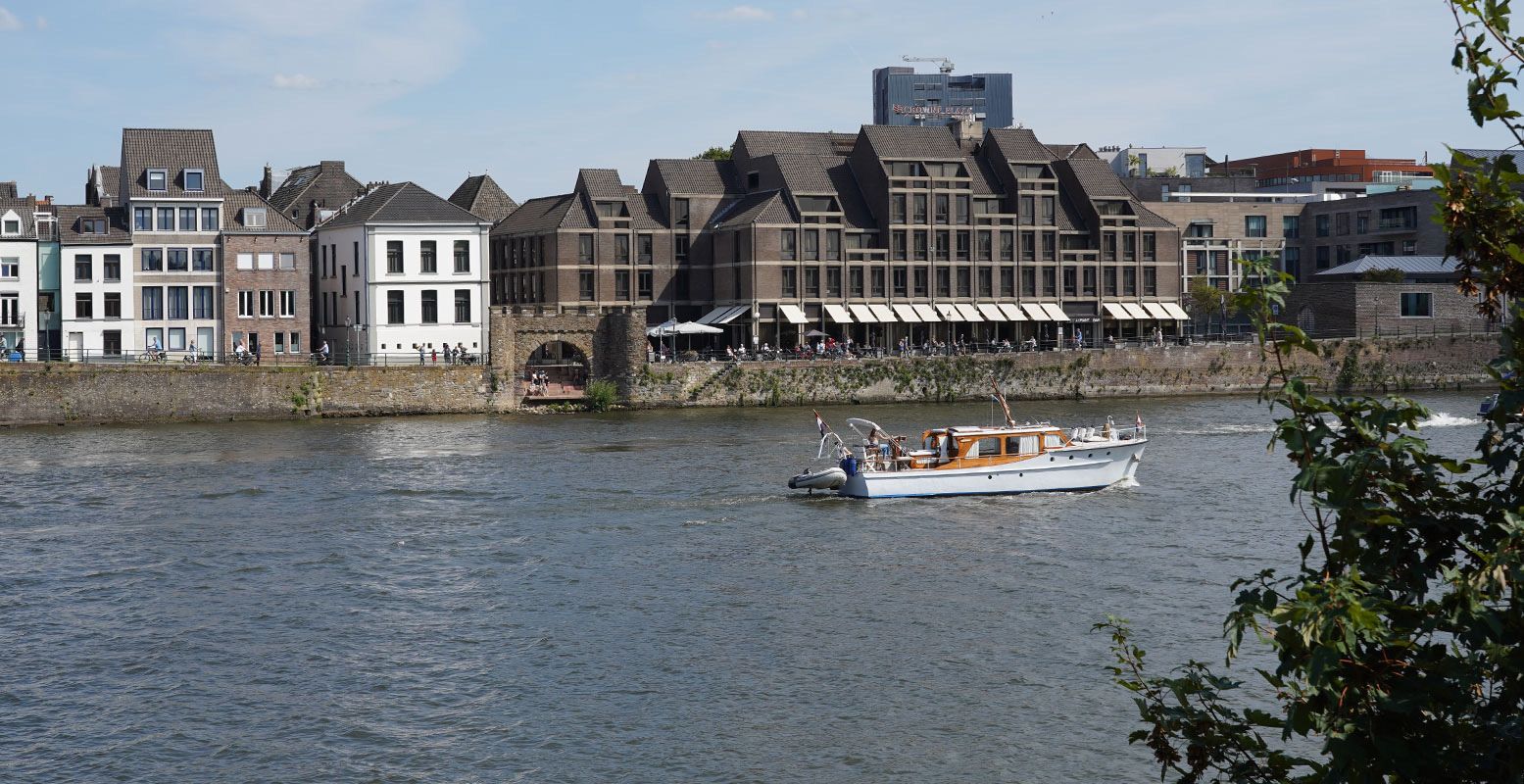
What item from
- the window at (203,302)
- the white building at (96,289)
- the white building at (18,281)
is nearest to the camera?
the white building at (18,281)

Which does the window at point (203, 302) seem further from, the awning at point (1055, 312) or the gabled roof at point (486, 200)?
the awning at point (1055, 312)

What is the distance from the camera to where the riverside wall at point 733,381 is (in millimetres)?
73938

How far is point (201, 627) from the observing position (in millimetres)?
30984

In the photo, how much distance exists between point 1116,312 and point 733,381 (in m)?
30.3

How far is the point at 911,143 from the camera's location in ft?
331

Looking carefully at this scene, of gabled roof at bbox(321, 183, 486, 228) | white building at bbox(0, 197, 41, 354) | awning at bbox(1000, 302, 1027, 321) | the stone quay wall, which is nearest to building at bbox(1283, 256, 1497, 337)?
the stone quay wall

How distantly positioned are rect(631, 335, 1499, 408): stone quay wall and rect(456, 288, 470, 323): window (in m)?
11.2

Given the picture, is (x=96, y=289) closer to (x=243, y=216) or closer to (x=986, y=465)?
(x=243, y=216)

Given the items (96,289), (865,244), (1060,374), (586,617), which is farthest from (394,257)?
(586,617)

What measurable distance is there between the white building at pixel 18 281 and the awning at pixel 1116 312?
6310 cm

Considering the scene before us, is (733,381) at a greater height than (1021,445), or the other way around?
(733,381)

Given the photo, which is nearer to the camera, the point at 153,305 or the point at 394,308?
the point at 153,305

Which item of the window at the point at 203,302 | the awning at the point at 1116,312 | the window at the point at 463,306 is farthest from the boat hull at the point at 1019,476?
the awning at the point at 1116,312

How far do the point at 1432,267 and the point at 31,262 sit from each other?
278 ft
